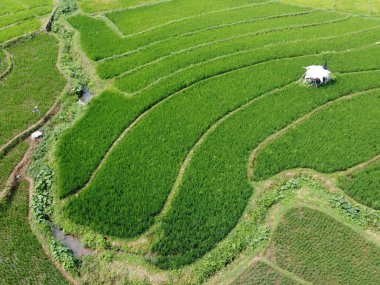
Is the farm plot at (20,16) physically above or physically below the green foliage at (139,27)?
above

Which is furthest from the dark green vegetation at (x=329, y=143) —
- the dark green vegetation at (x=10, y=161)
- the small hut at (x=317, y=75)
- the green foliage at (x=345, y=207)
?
the dark green vegetation at (x=10, y=161)

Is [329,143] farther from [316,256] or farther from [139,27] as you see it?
[139,27]

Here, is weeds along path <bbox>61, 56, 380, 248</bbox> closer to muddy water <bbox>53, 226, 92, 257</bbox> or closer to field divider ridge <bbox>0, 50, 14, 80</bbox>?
muddy water <bbox>53, 226, 92, 257</bbox>

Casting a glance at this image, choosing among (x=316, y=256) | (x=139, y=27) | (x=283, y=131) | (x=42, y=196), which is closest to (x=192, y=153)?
(x=283, y=131)

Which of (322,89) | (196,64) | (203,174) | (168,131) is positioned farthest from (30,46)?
(322,89)

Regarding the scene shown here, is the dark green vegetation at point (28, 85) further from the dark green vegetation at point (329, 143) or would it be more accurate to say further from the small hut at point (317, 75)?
the small hut at point (317, 75)

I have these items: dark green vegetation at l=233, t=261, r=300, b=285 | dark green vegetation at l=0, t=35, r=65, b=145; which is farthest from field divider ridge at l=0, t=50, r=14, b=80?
dark green vegetation at l=233, t=261, r=300, b=285
